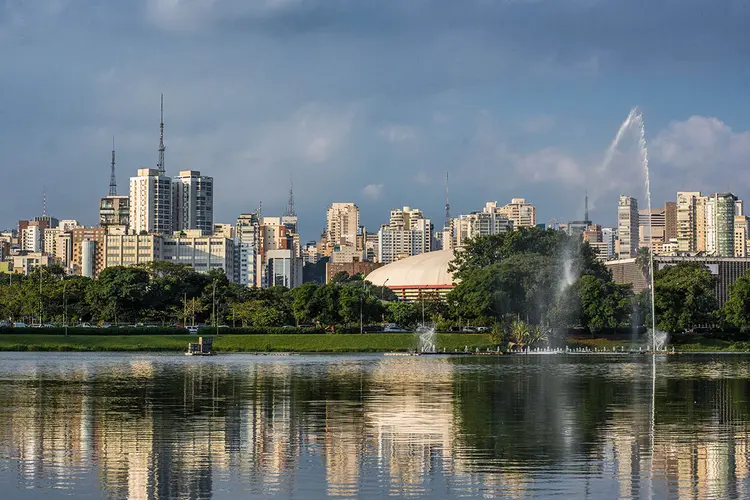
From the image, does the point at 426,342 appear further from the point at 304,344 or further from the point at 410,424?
the point at 410,424

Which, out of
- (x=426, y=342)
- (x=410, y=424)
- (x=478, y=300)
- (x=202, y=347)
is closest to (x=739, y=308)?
(x=478, y=300)

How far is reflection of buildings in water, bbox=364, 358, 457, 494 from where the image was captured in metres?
25.8

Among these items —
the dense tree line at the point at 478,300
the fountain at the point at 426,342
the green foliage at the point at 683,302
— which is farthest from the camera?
the dense tree line at the point at 478,300

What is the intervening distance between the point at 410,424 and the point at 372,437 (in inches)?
139

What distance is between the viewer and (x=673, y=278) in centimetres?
12200

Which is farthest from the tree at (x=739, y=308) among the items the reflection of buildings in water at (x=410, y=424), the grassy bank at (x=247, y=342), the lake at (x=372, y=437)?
the reflection of buildings in water at (x=410, y=424)

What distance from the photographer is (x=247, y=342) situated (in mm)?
108375

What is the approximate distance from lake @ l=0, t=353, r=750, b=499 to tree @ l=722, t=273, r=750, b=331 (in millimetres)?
57529

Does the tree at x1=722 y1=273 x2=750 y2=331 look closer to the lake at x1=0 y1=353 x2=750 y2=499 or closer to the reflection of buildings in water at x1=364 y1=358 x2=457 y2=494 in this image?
the lake at x1=0 y1=353 x2=750 y2=499

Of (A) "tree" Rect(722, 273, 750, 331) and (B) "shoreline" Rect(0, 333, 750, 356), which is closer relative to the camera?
(B) "shoreline" Rect(0, 333, 750, 356)

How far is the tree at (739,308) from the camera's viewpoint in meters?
112

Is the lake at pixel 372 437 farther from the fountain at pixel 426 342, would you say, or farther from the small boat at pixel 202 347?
the fountain at pixel 426 342

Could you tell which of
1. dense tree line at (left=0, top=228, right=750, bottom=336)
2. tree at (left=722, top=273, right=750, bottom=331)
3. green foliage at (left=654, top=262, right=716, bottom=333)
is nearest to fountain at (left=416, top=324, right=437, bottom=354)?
dense tree line at (left=0, top=228, right=750, bottom=336)

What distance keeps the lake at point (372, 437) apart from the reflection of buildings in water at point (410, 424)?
7 cm
